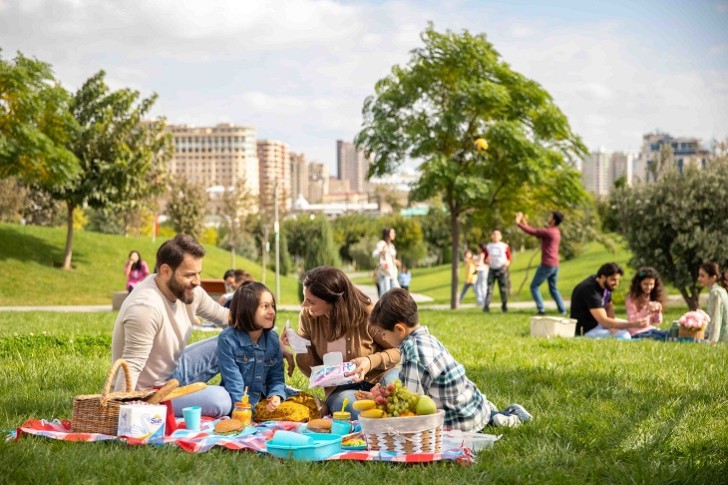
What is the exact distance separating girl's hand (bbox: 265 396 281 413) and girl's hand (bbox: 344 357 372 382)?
0.59 metres

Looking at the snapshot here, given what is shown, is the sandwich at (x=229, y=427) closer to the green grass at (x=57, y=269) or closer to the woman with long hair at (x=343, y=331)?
the woman with long hair at (x=343, y=331)

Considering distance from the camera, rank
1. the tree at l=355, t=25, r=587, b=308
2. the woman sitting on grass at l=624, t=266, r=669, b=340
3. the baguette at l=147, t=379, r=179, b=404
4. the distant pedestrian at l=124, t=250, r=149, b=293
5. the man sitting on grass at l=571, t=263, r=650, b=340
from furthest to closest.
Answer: the tree at l=355, t=25, r=587, b=308 → the distant pedestrian at l=124, t=250, r=149, b=293 → the woman sitting on grass at l=624, t=266, r=669, b=340 → the man sitting on grass at l=571, t=263, r=650, b=340 → the baguette at l=147, t=379, r=179, b=404

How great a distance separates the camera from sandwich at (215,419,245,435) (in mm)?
5543

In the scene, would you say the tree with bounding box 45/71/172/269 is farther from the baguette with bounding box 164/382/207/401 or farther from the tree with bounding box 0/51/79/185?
the baguette with bounding box 164/382/207/401

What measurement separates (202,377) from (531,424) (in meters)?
2.42

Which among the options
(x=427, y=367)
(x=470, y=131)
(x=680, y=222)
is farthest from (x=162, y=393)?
(x=470, y=131)

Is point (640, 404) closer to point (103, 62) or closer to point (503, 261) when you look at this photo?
point (503, 261)

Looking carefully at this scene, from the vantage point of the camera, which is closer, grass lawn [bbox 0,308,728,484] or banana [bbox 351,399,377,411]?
grass lawn [bbox 0,308,728,484]

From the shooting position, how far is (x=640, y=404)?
6.43 meters

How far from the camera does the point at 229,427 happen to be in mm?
5555

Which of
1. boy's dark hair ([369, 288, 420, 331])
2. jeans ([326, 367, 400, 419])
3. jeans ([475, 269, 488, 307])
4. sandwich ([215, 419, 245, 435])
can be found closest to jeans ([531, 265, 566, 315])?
jeans ([475, 269, 488, 307])

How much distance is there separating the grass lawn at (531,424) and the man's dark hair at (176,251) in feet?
4.39

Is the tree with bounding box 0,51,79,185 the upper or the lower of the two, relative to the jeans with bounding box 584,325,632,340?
upper

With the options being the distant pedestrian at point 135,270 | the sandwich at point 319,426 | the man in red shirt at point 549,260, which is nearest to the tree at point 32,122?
the distant pedestrian at point 135,270
